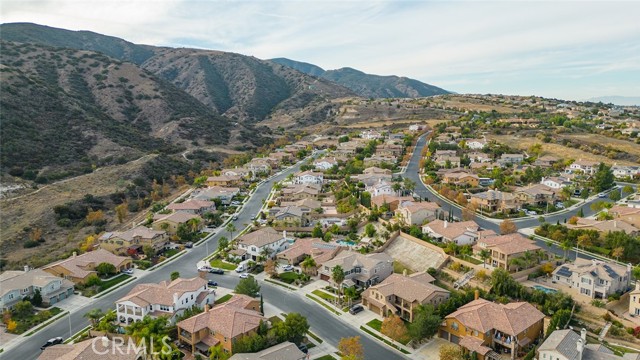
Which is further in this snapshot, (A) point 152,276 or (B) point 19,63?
(B) point 19,63

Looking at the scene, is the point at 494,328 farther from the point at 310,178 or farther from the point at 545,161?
the point at 545,161

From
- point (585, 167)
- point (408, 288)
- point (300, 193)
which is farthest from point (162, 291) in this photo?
point (585, 167)

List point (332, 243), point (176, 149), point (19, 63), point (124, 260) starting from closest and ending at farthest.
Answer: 1. point (124, 260)
2. point (332, 243)
3. point (176, 149)
4. point (19, 63)

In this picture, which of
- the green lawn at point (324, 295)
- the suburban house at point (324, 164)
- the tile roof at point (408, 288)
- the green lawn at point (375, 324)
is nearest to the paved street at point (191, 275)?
the green lawn at point (324, 295)

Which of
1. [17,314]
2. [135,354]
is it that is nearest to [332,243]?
[135,354]

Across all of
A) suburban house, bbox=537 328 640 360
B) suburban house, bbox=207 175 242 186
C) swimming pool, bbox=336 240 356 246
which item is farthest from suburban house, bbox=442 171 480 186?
suburban house, bbox=537 328 640 360

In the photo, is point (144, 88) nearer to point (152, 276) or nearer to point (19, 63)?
point (19, 63)
